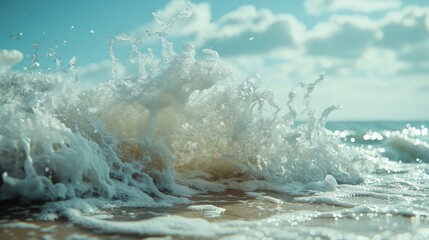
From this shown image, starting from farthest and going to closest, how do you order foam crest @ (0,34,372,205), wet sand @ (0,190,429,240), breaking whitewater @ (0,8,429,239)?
foam crest @ (0,34,372,205)
breaking whitewater @ (0,8,429,239)
wet sand @ (0,190,429,240)

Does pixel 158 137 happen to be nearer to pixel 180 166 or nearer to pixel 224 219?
pixel 180 166

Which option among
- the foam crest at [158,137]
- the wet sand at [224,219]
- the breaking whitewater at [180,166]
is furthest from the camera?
the foam crest at [158,137]

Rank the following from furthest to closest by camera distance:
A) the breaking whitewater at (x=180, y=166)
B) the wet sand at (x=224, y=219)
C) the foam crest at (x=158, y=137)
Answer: the foam crest at (x=158, y=137), the breaking whitewater at (x=180, y=166), the wet sand at (x=224, y=219)

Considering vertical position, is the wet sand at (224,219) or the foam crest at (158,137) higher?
the foam crest at (158,137)

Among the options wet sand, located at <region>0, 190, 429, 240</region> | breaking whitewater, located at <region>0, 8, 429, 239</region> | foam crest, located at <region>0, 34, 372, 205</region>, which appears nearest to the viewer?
wet sand, located at <region>0, 190, 429, 240</region>

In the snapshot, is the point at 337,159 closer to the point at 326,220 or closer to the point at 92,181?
the point at 326,220

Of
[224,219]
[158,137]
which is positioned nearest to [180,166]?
[158,137]

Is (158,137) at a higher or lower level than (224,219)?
higher

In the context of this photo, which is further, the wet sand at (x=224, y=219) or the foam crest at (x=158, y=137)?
the foam crest at (x=158, y=137)
